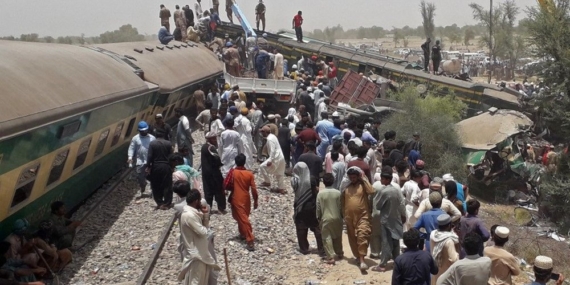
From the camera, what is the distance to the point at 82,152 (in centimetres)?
1013

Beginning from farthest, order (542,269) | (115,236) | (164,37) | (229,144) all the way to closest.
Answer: (164,37)
(229,144)
(115,236)
(542,269)

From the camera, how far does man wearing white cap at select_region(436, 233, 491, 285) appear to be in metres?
5.79

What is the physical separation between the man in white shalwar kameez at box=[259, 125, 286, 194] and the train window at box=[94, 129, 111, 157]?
2898 millimetres

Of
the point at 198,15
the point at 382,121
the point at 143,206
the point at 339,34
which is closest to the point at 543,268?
the point at 143,206

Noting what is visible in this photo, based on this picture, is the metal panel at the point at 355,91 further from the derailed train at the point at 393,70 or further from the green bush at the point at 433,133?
the derailed train at the point at 393,70

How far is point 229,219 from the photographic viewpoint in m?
10.6

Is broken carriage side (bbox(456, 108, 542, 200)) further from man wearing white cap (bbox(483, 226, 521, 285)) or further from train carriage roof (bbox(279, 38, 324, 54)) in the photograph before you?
man wearing white cap (bbox(483, 226, 521, 285))

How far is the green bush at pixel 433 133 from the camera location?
56.6 ft

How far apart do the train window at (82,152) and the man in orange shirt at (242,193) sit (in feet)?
8.40

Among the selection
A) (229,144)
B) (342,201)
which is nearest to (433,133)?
(229,144)

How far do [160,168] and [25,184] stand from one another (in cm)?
317

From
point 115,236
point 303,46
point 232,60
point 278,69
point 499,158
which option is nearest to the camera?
point 115,236

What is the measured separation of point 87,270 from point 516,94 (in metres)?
17.0

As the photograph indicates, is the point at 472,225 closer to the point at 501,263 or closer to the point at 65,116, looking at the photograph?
the point at 501,263
